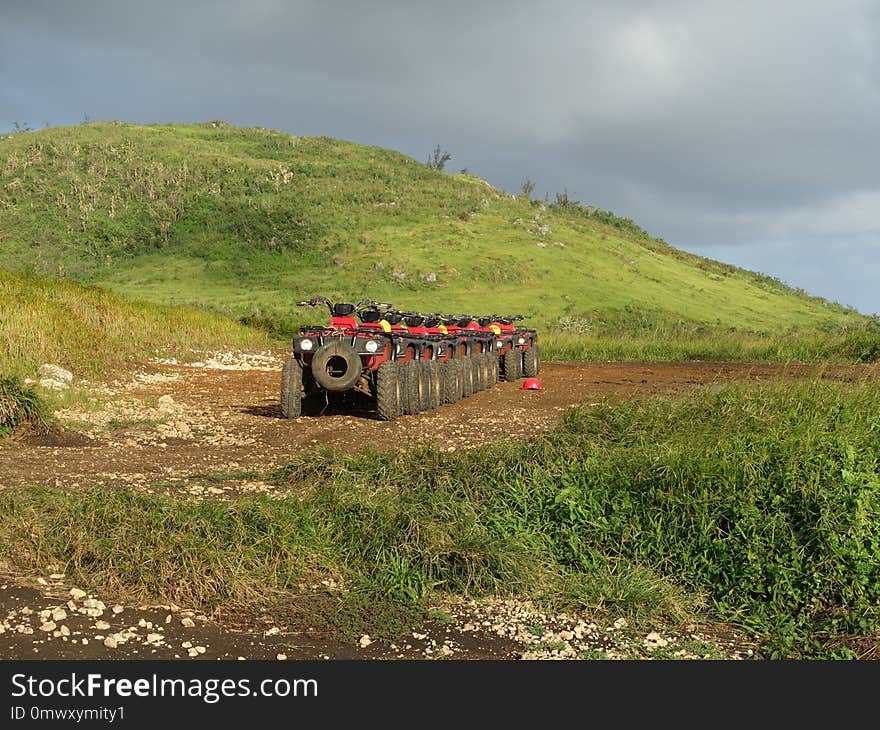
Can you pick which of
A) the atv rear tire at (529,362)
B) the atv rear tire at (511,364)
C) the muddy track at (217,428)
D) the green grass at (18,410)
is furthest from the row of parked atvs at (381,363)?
the atv rear tire at (529,362)

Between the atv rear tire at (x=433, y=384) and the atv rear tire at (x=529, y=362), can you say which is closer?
the atv rear tire at (x=433, y=384)

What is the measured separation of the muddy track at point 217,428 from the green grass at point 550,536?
4.75 ft

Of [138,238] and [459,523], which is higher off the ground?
[138,238]

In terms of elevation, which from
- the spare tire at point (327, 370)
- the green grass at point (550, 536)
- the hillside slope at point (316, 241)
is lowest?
the green grass at point (550, 536)

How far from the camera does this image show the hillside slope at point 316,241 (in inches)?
1506

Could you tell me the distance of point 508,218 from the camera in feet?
163

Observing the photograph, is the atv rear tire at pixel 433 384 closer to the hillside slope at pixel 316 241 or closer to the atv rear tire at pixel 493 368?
the atv rear tire at pixel 493 368

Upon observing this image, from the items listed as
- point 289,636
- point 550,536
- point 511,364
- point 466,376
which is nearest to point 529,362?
point 511,364

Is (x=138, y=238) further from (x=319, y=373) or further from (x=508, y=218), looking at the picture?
(x=319, y=373)

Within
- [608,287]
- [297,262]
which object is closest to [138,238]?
[297,262]

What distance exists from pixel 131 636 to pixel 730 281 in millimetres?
50405

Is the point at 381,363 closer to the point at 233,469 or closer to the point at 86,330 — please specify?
the point at 233,469

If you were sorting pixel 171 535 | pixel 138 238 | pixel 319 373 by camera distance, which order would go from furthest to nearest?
pixel 138 238, pixel 319 373, pixel 171 535

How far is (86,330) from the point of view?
1505 cm
